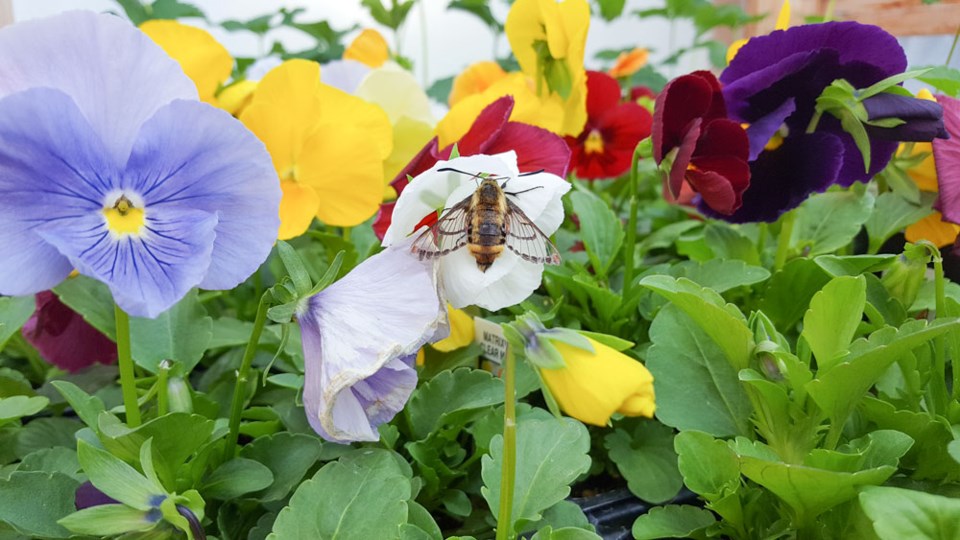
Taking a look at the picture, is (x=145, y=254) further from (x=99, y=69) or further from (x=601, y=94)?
(x=601, y=94)

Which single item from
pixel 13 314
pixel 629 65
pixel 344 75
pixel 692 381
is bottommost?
pixel 692 381

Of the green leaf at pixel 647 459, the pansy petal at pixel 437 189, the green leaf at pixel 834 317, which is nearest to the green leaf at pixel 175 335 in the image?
the pansy petal at pixel 437 189

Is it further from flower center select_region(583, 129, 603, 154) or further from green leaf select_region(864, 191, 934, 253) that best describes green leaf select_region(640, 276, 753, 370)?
flower center select_region(583, 129, 603, 154)

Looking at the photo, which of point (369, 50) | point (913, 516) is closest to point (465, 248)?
point (913, 516)

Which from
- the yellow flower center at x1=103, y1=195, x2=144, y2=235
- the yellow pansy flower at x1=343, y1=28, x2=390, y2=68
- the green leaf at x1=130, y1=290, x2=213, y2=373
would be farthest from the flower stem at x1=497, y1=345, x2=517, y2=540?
the yellow pansy flower at x1=343, y1=28, x2=390, y2=68

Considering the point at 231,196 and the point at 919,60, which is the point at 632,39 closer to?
the point at 919,60
